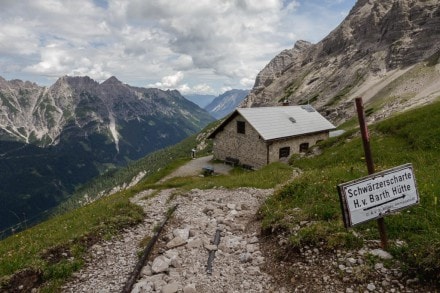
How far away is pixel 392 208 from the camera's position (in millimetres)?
9016

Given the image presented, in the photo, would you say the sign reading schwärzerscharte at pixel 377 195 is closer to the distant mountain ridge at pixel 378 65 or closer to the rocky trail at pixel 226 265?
the rocky trail at pixel 226 265

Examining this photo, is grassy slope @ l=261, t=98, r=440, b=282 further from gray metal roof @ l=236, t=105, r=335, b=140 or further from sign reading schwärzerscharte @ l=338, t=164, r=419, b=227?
gray metal roof @ l=236, t=105, r=335, b=140

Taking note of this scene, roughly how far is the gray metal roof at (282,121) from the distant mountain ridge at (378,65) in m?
21.5

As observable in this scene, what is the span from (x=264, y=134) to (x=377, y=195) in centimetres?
3772

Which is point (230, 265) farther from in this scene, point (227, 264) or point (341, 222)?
point (341, 222)

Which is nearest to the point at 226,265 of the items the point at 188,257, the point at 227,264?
the point at 227,264

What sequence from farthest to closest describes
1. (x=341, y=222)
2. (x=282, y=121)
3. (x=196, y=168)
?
(x=282, y=121) → (x=196, y=168) → (x=341, y=222)

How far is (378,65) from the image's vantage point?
117688 mm

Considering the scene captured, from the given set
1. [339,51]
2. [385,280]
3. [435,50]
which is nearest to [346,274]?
[385,280]

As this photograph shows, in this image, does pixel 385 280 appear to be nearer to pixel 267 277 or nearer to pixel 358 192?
pixel 358 192

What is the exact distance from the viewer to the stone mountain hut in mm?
47281

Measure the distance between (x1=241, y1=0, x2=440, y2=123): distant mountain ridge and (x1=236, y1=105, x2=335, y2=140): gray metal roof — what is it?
70.7ft

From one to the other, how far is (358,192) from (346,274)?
2.42m

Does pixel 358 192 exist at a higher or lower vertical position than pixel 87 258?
higher
